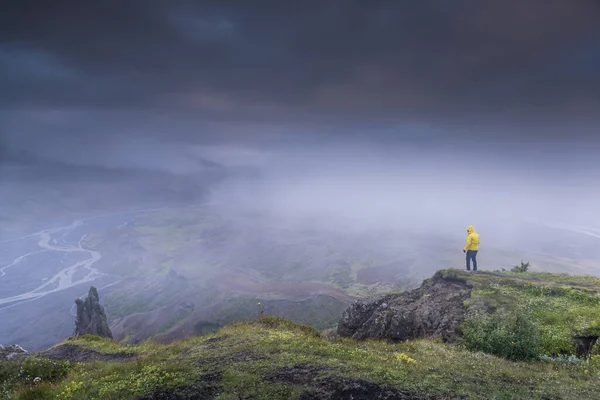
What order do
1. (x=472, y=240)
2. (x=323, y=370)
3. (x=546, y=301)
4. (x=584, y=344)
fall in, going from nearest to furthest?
(x=323, y=370), (x=584, y=344), (x=546, y=301), (x=472, y=240)

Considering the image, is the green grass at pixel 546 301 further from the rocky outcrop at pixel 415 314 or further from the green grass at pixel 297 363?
the green grass at pixel 297 363

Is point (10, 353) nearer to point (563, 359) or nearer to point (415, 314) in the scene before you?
point (415, 314)

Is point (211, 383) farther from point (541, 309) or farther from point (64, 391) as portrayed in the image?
point (541, 309)

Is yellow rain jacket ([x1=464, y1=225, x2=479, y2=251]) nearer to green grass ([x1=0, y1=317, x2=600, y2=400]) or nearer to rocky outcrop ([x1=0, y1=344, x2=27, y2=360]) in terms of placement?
green grass ([x1=0, y1=317, x2=600, y2=400])

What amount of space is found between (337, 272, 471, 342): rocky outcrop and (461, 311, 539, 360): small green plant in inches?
115

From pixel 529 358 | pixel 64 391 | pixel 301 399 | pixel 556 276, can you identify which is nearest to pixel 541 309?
pixel 529 358

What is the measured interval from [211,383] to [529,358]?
20.2 meters

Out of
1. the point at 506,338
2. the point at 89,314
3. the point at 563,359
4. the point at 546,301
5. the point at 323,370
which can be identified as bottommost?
the point at 89,314

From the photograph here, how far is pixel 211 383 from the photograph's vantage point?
18469mm

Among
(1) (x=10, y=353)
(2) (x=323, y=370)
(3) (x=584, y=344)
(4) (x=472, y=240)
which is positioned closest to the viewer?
(2) (x=323, y=370)

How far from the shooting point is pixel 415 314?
36156 millimetres

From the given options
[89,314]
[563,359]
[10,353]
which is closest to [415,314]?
[563,359]

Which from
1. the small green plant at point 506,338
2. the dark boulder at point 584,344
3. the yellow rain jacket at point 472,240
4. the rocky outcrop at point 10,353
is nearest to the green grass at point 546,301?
the dark boulder at point 584,344

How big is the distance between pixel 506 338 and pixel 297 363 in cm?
1468
